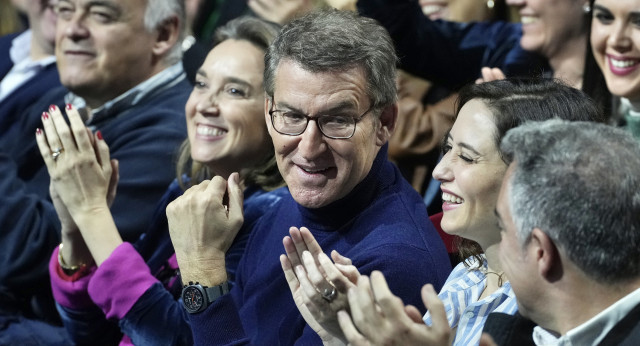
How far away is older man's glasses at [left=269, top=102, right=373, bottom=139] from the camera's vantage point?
2105 millimetres

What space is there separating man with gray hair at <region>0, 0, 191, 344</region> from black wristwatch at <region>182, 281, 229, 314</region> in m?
1.06

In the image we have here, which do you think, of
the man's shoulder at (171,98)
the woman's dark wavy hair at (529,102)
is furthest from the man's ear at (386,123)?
the man's shoulder at (171,98)

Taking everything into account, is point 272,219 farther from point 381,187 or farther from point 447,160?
point 447,160

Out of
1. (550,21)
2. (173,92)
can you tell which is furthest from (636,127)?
(173,92)

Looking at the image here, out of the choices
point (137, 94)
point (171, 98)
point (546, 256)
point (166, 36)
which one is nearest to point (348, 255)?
point (546, 256)

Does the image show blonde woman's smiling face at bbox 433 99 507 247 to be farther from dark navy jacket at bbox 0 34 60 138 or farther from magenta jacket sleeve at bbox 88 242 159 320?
dark navy jacket at bbox 0 34 60 138

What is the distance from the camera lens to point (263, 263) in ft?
7.59

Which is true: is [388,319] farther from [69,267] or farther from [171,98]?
[171,98]

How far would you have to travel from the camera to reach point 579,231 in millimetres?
1394

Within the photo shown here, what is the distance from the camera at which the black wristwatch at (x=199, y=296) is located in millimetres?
2072

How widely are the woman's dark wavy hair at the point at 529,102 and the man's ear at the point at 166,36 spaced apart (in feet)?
5.86

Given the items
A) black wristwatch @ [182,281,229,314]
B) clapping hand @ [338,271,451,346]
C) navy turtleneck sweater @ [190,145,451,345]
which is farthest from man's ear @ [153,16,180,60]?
clapping hand @ [338,271,451,346]

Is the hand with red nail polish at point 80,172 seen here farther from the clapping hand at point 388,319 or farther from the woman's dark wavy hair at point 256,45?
the clapping hand at point 388,319

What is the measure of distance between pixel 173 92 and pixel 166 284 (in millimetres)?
947
